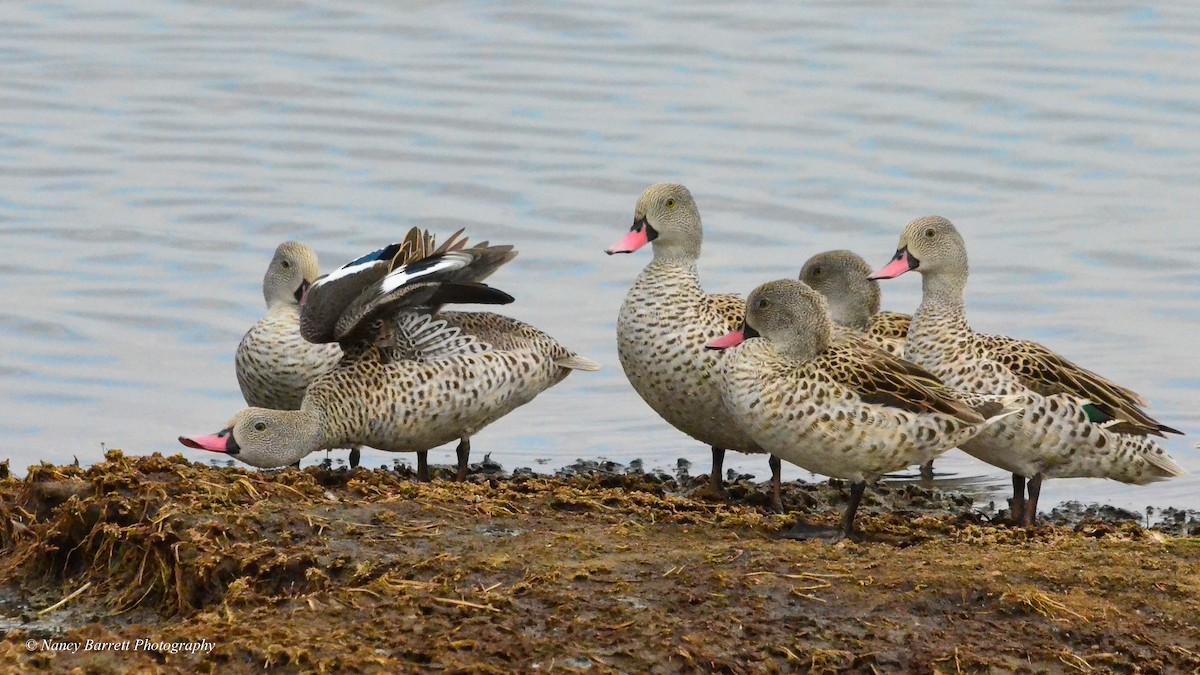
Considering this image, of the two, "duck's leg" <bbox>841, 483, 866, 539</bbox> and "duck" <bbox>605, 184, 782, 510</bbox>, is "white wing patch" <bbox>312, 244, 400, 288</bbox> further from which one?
"duck's leg" <bbox>841, 483, 866, 539</bbox>

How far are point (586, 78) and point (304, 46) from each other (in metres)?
3.52

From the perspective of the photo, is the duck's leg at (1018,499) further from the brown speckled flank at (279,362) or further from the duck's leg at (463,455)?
the brown speckled flank at (279,362)

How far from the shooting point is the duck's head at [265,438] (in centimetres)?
789

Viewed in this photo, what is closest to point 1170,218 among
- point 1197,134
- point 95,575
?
point 1197,134

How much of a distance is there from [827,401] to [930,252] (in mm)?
1927

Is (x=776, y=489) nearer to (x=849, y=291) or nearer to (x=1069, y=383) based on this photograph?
(x=1069, y=383)

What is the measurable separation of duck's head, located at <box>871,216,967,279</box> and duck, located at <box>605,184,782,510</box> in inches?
31.5

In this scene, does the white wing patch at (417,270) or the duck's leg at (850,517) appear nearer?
the duck's leg at (850,517)

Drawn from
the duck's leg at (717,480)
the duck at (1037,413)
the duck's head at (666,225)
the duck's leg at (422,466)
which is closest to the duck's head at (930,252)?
the duck at (1037,413)

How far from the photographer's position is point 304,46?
68.5 feet

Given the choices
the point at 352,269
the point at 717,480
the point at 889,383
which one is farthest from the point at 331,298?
the point at 889,383

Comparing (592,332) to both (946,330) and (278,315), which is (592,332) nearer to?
(278,315)

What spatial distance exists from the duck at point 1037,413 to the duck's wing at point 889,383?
0.65 meters

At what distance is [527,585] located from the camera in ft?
19.0
